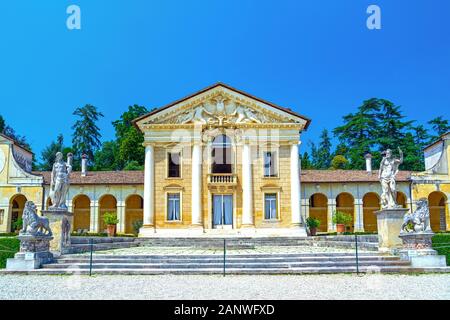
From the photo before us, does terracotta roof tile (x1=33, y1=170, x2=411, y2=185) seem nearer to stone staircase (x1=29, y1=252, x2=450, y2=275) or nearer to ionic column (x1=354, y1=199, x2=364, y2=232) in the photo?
ionic column (x1=354, y1=199, x2=364, y2=232)

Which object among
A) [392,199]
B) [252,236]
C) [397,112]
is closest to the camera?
[392,199]

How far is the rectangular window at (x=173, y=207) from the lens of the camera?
31.5m

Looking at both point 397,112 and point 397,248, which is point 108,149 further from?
point 397,248

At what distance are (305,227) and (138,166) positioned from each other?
27.5 m

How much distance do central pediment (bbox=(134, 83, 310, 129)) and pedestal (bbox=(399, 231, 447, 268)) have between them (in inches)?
721

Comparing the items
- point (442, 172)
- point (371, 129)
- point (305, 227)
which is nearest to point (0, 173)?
point (305, 227)

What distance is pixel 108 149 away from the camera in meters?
66.1

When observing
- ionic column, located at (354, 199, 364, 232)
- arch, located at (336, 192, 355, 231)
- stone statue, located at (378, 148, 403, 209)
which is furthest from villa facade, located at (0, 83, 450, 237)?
stone statue, located at (378, 148, 403, 209)

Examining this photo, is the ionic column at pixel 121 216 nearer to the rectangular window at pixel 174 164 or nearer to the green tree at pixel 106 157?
the rectangular window at pixel 174 164

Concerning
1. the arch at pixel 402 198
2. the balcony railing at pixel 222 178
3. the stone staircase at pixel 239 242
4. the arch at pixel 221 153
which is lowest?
the stone staircase at pixel 239 242

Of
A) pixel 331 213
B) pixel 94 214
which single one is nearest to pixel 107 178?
pixel 94 214

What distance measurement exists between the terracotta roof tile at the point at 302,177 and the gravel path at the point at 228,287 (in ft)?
80.7

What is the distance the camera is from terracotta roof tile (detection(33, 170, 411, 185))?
37062 mm

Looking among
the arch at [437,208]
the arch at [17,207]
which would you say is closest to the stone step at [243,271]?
the arch at [437,208]
